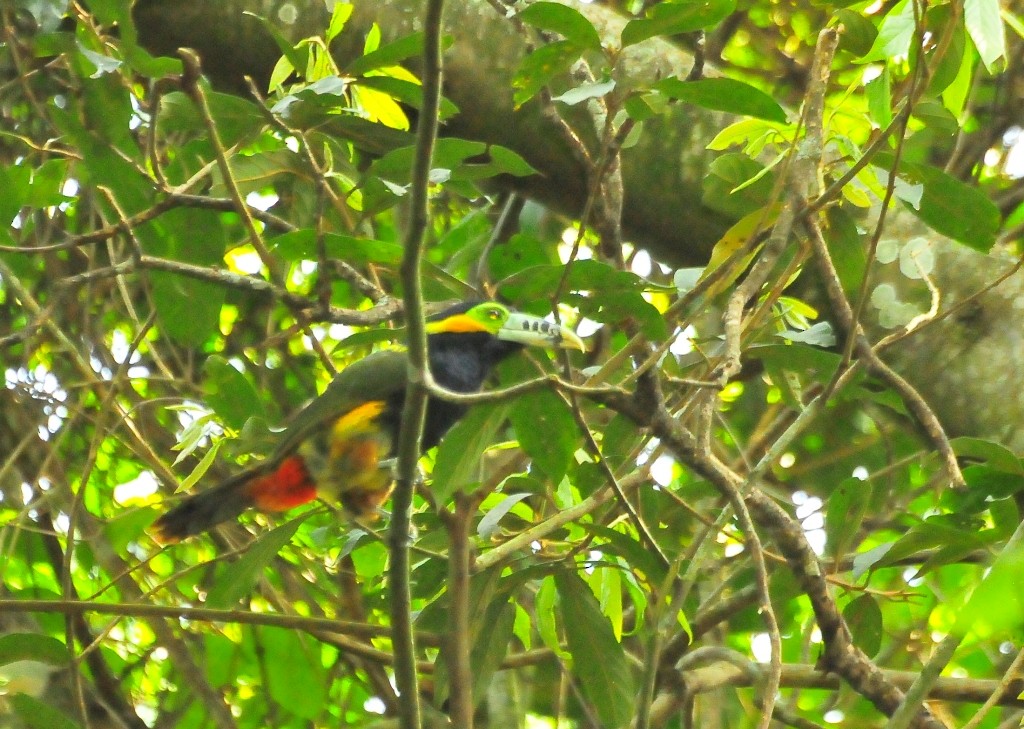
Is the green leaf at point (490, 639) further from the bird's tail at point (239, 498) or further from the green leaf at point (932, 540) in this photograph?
the green leaf at point (932, 540)

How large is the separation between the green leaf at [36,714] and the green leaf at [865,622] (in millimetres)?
1759

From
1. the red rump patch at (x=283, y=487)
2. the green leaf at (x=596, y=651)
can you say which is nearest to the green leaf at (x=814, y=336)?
the green leaf at (x=596, y=651)

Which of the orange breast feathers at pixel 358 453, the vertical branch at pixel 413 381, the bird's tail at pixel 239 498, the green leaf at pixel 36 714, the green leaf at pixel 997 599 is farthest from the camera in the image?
the orange breast feathers at pixel 358 453

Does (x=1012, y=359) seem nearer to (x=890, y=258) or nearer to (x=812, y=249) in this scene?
(x=890, y=258)

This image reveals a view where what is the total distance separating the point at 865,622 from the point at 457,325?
1.25 m

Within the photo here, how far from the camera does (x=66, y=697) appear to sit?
9.90ft

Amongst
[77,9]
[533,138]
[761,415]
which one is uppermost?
[77,9]

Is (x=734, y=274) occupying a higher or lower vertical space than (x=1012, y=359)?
higher

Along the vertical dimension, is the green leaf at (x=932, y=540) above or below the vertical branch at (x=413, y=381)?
below

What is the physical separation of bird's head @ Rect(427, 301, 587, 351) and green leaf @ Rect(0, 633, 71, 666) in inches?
48.3

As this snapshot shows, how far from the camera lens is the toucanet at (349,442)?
296 cm

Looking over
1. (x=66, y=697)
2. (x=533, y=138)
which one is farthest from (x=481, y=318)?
(x=66, y=697)

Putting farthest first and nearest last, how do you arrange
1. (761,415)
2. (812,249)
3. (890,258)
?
(761,415)
(890,258)
(812,249)

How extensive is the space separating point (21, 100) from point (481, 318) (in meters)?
2.05
